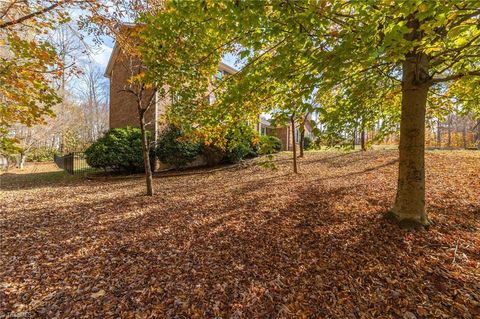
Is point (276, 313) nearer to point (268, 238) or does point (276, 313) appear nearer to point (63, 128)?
point (268, 238)

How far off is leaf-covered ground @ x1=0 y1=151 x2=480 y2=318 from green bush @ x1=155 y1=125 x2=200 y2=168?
19.9 ft

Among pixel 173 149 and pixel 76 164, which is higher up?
pixel 173 149

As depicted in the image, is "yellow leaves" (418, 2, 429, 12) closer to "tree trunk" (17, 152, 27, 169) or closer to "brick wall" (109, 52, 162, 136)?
"brick wall" (109, 52, 162, 136)

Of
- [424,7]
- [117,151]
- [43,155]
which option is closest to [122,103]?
[117,151]

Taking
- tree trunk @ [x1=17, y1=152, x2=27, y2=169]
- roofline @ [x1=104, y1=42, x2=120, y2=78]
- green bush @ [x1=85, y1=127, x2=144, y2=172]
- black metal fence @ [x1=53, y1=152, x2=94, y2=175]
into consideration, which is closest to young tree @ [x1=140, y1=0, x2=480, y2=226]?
green bush @ [x1=85, y1=127, x2=144, y2=172]

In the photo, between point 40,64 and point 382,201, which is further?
point 382,201

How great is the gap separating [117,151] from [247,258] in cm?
1090

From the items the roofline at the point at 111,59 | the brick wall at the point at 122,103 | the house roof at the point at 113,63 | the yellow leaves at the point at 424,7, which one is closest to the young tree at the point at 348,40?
the yellow leaves at the point at 424,7

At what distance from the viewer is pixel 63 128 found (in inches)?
815

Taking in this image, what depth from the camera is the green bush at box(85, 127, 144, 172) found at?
12008 millimetres

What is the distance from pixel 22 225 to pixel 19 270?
2617 millimetres

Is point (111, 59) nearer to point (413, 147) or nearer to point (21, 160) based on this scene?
point (21, 160)

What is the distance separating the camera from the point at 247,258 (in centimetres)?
378

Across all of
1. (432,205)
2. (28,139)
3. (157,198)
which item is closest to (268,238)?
(432,205)
